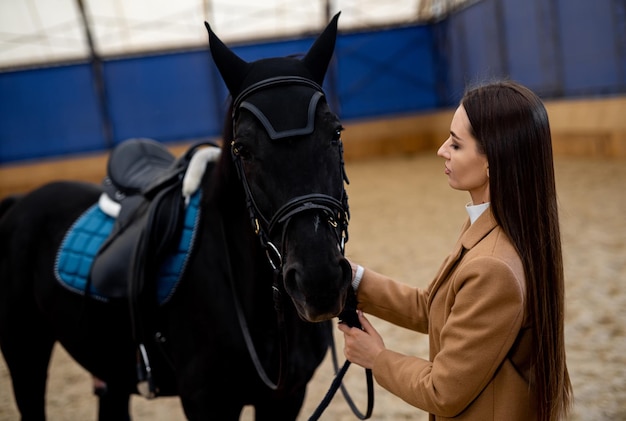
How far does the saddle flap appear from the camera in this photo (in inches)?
89.1

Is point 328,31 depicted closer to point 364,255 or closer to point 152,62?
point 364,255

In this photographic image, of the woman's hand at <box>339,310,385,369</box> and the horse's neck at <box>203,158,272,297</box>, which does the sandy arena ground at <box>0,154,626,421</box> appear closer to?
the horse's neck at <box>203,158,272,297</box>

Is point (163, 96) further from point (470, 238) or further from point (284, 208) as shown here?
point (470, 238)

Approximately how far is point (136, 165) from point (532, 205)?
178cm

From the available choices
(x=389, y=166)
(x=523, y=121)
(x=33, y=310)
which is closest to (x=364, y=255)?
(x=33, y=310)

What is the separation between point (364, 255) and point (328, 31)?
4045 mm

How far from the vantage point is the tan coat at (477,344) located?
3.40 feet

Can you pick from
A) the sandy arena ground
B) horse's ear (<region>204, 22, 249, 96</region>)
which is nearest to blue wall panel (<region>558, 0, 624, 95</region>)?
the sandy arena ground

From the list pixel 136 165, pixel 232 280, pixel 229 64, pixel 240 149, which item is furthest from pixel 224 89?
pixel 240 149

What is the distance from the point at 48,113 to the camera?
1362cm

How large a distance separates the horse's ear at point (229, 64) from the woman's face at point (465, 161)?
0.59 metres

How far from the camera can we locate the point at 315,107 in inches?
52.4

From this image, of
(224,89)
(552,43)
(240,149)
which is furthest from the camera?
(224,89)

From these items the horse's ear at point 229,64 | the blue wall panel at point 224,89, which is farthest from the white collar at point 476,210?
the blue wall panel at point 224,89
